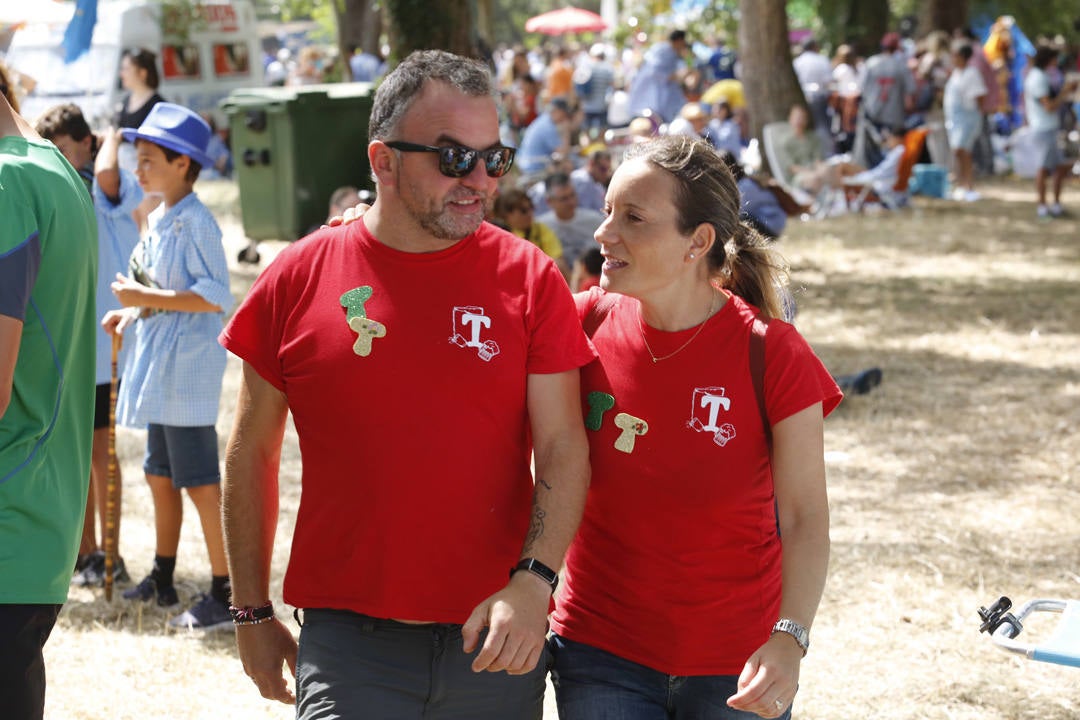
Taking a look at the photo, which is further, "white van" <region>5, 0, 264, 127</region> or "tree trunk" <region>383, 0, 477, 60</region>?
"white van" <region>5, 0, 264, 127</region>

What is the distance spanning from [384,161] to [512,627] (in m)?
0.92

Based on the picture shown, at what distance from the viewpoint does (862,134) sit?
19.2m

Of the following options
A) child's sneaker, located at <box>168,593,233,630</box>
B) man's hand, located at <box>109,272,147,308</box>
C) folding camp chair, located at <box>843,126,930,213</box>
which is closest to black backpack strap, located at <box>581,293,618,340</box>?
man's hand, located at <box>109,272,147,308</box>

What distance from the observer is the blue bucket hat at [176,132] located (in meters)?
5.12

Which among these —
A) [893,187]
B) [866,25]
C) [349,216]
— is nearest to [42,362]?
[349,216]

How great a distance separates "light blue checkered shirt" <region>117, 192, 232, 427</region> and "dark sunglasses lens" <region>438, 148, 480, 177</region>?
2.66 m

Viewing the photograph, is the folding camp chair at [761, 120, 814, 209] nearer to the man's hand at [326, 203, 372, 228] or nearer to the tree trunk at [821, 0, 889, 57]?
the tree trunk at [821, 0, 889, 57]

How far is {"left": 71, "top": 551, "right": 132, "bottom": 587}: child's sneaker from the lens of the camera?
227 inches

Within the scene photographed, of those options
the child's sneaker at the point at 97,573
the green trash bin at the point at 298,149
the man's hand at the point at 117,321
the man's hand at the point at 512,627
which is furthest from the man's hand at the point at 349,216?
the green trash bin at the point at 298,149

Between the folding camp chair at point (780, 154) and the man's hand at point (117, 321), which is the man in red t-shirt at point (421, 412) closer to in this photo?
the man's hand at point (117, 321)

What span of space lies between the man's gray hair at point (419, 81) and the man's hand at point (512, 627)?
2.94ft

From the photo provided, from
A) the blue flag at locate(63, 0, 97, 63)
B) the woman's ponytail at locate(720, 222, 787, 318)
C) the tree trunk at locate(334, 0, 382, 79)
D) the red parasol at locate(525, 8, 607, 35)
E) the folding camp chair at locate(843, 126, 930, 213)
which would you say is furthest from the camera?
the red parasol at locate(525, 8, 607, 35)

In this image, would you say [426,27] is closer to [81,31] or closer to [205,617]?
[81,31]

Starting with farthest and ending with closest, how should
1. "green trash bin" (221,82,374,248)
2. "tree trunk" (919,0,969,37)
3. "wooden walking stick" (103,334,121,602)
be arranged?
"tree trunk" (919,0,969,37)
"green trash bin" (221,82,374,248)
"wooden walking stick" (103,334,121,602)
